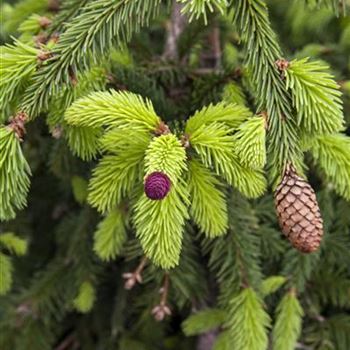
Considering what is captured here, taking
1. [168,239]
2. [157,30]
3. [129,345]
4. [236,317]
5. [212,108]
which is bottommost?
[129,345]

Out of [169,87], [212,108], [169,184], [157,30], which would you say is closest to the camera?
[169,184]

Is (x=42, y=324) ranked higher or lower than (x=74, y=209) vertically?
lower

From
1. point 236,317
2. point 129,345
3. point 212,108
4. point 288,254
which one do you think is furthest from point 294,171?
point 129,345

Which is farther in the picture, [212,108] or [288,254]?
[288,254]

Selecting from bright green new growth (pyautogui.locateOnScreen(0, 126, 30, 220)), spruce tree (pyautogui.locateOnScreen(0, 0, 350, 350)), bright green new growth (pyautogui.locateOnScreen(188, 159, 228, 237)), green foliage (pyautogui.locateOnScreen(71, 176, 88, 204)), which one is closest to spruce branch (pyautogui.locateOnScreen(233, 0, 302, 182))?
spruce tree (pyautogui.locateOnScreen(0, 0, 350, 350))

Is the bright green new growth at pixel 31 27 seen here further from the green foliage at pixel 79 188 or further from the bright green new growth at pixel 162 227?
the bright green new growth at pixel 162 227

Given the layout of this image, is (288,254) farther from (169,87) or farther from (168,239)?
(168,239)

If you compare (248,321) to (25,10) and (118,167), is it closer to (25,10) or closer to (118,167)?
(118,167)
